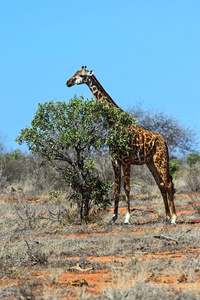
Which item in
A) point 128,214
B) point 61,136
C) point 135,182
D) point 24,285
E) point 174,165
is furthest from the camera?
point 174,165

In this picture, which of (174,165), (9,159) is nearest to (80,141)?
(174,165)

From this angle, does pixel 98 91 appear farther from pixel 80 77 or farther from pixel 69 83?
pixel 69 83

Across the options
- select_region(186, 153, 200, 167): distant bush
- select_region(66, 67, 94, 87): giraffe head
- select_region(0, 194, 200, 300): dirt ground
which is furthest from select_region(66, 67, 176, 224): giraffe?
select_region(186, 153, 200, 167): distant bush

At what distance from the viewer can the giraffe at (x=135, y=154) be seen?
12961 mm

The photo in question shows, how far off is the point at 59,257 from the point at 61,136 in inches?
176

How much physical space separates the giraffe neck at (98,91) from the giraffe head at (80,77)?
108 millimetres

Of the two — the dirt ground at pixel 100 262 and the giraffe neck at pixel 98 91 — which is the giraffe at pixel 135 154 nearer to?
the giraffe neck at pixel 98 91

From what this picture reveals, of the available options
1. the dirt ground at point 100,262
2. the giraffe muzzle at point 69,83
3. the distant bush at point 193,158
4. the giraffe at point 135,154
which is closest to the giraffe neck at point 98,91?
the giraffe at point 135,154

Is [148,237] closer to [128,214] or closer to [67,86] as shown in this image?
[128,214]

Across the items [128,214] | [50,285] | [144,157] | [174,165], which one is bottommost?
[50,285]

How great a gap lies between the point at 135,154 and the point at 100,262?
5790 mm

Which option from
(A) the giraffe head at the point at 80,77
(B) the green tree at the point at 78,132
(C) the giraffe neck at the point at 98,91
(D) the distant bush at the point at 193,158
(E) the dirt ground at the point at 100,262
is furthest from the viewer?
(D) the distant bush at the point at 193,158

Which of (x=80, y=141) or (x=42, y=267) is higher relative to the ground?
(x=80, y=141)

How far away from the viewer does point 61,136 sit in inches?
475
